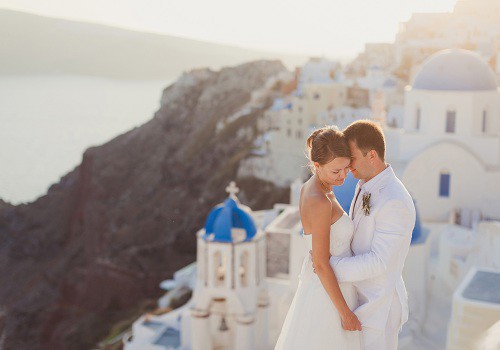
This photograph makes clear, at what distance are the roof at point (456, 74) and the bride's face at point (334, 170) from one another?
16.1 metres

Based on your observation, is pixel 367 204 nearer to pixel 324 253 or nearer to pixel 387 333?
pixel 324 253

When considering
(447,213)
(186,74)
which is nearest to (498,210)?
(447,213)

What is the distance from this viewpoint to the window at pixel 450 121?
18516 millimetres

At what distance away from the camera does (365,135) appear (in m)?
3.16

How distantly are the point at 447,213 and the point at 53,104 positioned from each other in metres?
12.3

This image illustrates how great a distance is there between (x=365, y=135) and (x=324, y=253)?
1.82ft

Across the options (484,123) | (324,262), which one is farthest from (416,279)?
(324,262)

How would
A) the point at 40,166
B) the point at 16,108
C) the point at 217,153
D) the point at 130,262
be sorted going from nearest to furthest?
the point at 16,108, the point at 40,166, the point at 130,262, the point at 217,153

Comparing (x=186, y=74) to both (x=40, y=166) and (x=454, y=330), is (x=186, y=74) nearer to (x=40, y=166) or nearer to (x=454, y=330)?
(x=40, y=166)

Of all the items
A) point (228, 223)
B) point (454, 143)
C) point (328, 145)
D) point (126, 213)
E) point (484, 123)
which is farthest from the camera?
point (126, 213)

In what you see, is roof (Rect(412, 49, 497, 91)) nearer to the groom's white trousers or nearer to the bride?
the groom's white trousers

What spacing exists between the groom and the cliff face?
90.3 feet

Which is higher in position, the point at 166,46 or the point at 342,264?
the point at 166,46

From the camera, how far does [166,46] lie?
3609 cm
